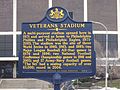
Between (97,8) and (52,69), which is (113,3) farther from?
(52,69)

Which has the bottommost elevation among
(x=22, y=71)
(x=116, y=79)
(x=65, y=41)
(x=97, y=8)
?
(x=116, y=79)

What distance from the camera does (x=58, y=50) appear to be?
17609 millimetres

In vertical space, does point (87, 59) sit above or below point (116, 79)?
above

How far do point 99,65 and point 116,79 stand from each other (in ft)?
16.6

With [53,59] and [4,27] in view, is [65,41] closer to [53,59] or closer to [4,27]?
[53,59]

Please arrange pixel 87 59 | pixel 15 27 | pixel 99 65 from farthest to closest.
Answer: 1. pixel 15 27
2. pixel 99 65
3. pixel 87 59

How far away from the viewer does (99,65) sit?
73.7 meters

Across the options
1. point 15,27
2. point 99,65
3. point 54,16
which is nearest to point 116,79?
point 99,65

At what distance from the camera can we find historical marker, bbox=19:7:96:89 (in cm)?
1762

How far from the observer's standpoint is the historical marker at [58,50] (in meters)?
17.6

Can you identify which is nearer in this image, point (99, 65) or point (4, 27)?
point (99, 65)

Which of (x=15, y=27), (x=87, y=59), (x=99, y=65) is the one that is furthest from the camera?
(x=15, y=27)

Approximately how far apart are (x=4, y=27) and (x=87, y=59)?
70.4m

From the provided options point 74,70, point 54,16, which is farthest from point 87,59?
point 54,16
